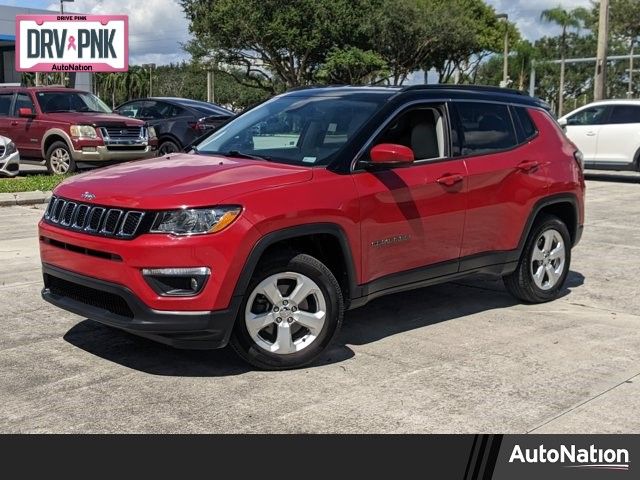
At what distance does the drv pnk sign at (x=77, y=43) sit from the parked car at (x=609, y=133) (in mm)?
15333

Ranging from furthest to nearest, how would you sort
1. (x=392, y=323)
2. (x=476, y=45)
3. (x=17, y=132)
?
(x=476, y=45) < (x=17, y=132) < (x=392, y=323)

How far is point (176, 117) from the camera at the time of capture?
16875 mm

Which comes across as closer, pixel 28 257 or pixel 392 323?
pixel 392 323

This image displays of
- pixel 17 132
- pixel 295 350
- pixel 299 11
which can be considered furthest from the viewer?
pixel 299 11

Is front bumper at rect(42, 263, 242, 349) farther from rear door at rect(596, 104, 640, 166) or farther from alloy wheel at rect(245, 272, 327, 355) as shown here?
rear door at rect(596, 104, 640, 166)

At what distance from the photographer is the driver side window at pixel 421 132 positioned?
18.0ft

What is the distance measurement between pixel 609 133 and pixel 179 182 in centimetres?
1494

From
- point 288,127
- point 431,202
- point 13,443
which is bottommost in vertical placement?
point 13,443

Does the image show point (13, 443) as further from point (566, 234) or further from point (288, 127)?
point (566, 234)

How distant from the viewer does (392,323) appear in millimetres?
5945

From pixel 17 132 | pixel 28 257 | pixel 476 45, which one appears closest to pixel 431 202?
pixel 28 257

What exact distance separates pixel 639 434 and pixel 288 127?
3.12 meters

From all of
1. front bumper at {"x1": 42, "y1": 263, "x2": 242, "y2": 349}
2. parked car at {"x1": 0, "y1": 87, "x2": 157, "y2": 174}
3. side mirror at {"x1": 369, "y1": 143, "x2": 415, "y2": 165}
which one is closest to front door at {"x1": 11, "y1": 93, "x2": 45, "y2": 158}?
parked car at {"x1": 0, "y1": 87, "x2": 157, "y2": 174}

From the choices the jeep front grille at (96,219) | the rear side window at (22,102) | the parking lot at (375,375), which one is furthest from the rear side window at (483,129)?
the rear side window at (22,102)
